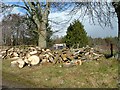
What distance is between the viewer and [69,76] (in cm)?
952

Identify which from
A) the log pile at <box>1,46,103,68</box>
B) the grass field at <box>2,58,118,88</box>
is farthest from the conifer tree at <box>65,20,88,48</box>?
the grass field at <box>2,58,118,88</box>

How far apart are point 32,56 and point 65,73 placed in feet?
10.2

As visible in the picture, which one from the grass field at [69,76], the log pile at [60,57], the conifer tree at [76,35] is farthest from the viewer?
the conifer tree at [76,35]

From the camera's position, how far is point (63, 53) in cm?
1266

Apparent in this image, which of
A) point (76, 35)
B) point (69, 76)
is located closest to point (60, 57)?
point (69, 76)

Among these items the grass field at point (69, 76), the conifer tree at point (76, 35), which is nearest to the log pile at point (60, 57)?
the grass field at point (69, 76)

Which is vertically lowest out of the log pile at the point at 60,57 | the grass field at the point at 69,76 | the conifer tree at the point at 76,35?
the grass field at the point at 69,76

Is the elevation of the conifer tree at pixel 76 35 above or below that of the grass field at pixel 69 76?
above

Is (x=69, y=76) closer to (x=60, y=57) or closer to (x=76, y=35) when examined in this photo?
(x=60, y=57)

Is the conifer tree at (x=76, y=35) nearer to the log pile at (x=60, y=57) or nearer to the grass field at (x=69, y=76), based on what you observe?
the log pile at (x=60, y=57)

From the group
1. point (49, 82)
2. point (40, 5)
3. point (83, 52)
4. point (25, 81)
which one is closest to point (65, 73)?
point (49, 82)

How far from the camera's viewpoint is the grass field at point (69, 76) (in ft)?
29.1

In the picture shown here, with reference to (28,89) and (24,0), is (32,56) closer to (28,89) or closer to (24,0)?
(28,89)

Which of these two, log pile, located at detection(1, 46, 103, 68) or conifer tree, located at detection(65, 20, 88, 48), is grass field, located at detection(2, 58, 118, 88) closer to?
log pile, located at detection(1, 46, 103, 68)
